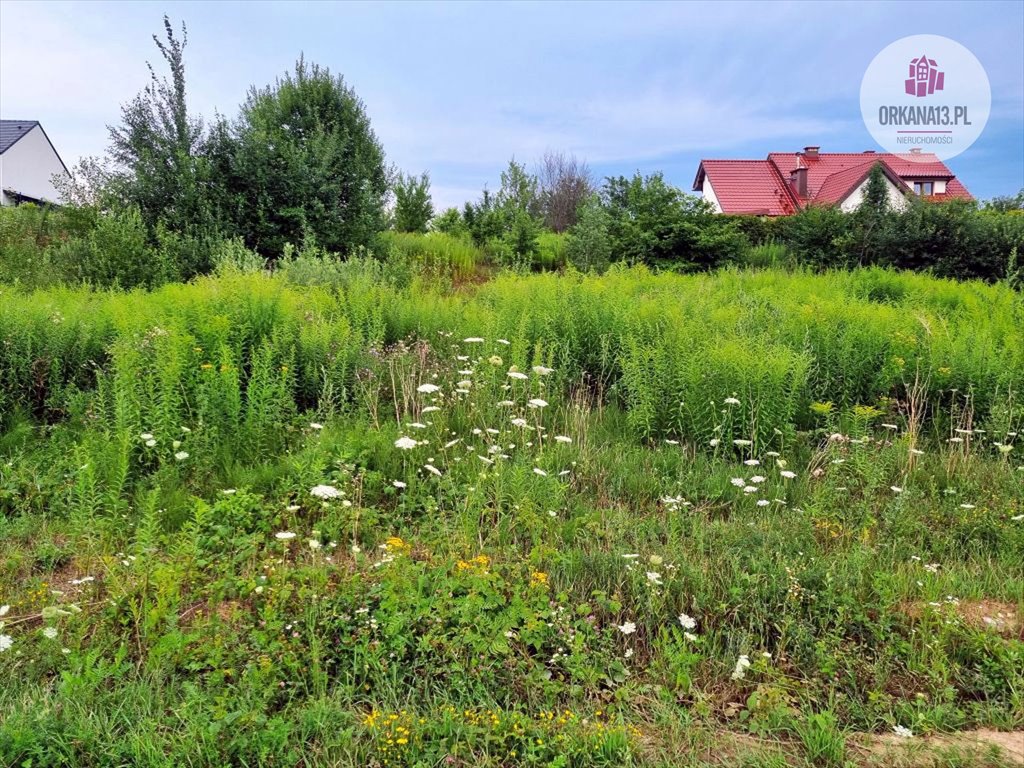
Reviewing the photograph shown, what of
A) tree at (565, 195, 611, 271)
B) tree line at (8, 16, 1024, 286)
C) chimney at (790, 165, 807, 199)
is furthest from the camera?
chimney at (790, 165, 807, 199)

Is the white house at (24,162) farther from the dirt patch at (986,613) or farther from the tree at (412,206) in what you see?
the dirt patch at (986,613)

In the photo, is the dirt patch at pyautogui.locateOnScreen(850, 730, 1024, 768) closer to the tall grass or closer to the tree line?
the tall grass

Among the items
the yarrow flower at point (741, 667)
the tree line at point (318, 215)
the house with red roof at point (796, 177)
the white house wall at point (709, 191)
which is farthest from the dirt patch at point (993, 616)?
the white house wall at point (709, 191)

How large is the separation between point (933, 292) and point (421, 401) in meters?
7.66

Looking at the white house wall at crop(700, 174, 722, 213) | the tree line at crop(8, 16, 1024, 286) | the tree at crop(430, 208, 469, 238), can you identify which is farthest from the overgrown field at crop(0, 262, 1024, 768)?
the white house wall at crop(700, 174, 722, 213)

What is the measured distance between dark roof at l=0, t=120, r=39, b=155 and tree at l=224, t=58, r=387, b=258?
824 inches

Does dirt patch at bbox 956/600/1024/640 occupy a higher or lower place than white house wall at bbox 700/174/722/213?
lower

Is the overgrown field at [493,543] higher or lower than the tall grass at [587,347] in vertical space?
lower

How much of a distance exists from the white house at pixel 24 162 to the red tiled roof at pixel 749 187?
32880 mm

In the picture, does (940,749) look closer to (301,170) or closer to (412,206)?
(301,170)

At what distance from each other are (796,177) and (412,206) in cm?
2155

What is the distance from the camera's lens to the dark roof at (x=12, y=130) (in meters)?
Result: 28.8

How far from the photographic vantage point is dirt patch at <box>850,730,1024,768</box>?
1.72m

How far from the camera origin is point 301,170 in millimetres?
13234
